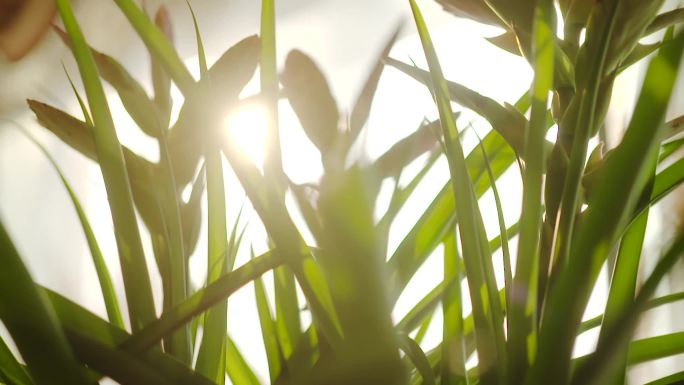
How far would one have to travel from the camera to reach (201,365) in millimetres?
302

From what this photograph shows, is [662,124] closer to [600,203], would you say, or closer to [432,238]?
[600,203]

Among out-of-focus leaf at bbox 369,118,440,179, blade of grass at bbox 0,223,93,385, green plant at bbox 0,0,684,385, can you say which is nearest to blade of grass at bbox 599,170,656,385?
green plant at bbox 0,0,684,385

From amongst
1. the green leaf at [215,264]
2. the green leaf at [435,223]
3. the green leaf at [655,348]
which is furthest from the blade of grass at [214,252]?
the green leaf at [655,348]

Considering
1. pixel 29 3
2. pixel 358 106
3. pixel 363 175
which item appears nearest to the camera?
pixel 363 175

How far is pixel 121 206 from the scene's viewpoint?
0.27 m

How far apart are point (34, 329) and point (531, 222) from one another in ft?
0.65

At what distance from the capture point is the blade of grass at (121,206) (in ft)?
0.89

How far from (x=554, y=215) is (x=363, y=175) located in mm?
176

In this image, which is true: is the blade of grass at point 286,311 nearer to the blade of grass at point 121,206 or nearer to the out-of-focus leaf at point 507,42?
the blade of grass at point 121,206

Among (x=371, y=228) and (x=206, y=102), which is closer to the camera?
(x=371, y=228)

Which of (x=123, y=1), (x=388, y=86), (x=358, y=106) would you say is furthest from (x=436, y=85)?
(x=388, y=86)

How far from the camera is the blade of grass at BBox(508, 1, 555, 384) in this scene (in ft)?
0.78

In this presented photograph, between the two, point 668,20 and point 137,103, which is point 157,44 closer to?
point 137,103

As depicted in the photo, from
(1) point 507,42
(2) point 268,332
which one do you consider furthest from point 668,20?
(2) point 268,332
